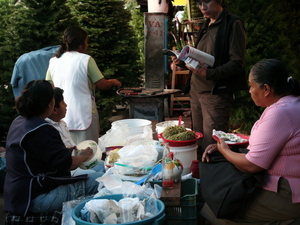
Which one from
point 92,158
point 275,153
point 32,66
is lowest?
point 92,158

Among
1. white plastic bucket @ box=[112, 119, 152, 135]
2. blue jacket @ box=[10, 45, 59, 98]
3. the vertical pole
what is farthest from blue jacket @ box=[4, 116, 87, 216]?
the vertical pole

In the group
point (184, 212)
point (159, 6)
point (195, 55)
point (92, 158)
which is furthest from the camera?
point (159, 6)

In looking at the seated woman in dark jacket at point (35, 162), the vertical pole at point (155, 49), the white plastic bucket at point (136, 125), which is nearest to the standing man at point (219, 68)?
the white plastic bucket at point (136, 125)

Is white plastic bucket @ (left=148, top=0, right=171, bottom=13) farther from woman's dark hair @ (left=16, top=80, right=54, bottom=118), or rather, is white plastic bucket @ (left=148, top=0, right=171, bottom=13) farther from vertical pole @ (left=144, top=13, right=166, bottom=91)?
woman's dark hair @ (left=16, top=80, right=54, bottom=118)

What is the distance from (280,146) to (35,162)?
1.70 meters

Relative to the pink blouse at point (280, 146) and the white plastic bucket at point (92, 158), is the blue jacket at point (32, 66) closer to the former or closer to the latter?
the white plastic bucket at point (92, 158)

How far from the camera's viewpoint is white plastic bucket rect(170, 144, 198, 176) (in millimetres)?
2918

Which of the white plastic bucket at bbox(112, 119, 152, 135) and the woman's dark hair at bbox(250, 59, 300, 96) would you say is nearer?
the woman's dark hair at bbox(250, 59, 300, 96)

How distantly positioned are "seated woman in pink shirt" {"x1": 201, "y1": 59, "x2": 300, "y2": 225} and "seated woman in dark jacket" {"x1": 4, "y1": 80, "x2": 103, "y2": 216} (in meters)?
1.23

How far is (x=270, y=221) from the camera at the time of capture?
2326 mm

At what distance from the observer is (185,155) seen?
295 centimetres

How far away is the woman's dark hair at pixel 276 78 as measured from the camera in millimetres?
2324

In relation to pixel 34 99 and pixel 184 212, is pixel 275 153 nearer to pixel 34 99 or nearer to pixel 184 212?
pixel 184 212

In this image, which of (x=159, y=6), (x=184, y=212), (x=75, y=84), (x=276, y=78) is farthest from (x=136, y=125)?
(x=159, y=6)
